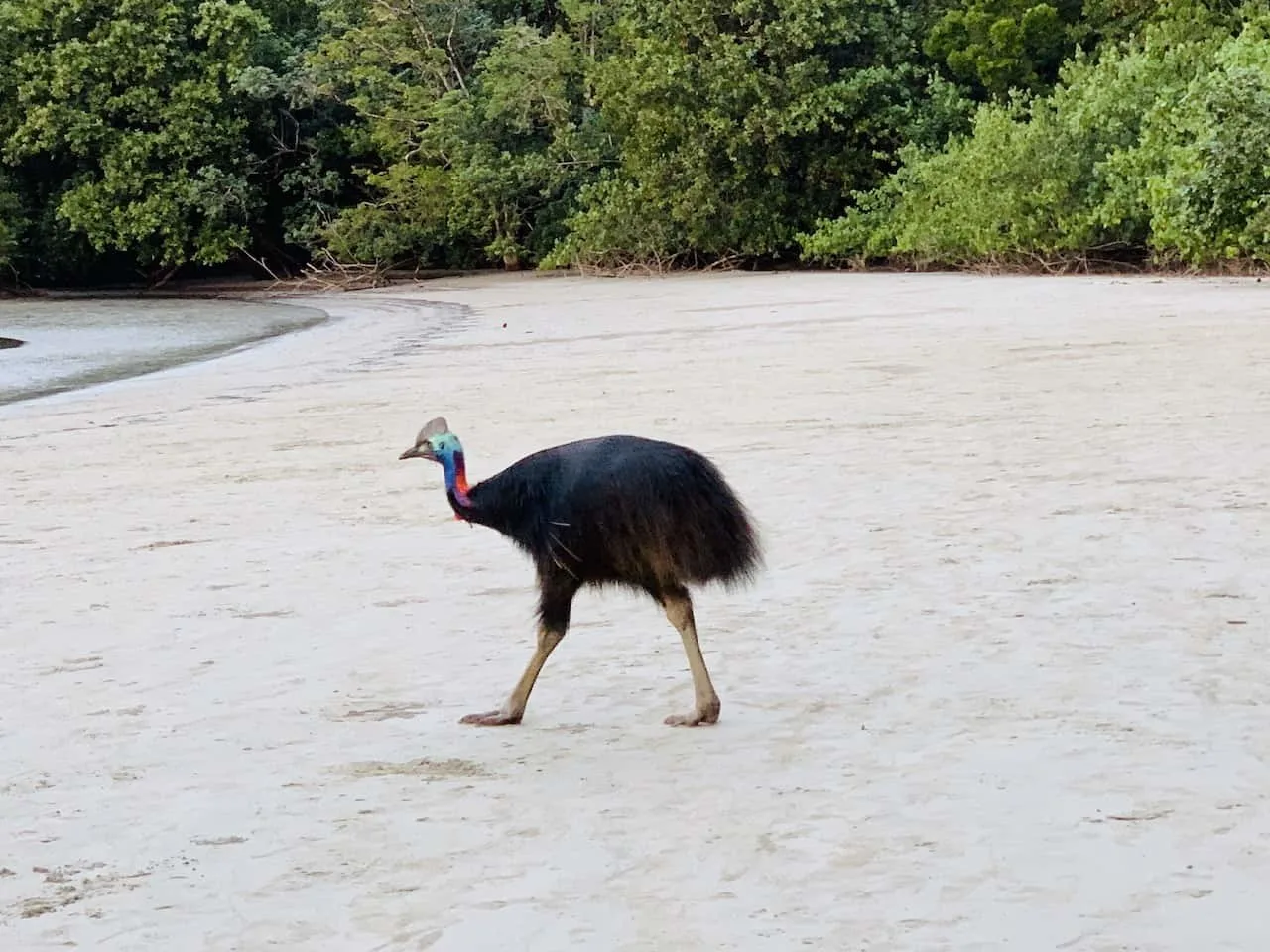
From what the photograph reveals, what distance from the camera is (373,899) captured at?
329 centimetres

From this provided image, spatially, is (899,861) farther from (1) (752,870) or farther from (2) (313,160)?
(2) (313,160)

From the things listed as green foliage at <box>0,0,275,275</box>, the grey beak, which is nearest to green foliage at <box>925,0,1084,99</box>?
green foliage at <box>0,0,275,275</box>

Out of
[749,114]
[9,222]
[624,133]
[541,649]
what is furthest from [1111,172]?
[9,222]

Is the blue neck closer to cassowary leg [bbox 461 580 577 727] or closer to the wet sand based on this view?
cassowary leg [bbox 461 580 577 727]

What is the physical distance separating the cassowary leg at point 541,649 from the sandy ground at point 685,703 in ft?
0.33

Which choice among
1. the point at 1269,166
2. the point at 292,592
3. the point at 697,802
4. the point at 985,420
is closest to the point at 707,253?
the point at 1269,166

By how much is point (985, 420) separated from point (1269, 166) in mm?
13746

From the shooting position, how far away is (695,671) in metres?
4.38

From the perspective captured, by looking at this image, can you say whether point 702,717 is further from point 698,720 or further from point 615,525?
point 615,525

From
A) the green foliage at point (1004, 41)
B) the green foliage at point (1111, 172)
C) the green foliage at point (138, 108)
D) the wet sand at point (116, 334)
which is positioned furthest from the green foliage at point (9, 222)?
the green foliage at point (1004, 41)

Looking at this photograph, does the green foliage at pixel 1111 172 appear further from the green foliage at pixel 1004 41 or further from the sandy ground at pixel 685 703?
the sandy ground at pixel 685 703

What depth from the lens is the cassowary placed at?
4.30 meters

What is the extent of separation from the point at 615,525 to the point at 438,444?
559 mm

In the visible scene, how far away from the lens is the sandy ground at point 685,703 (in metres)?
3.22
